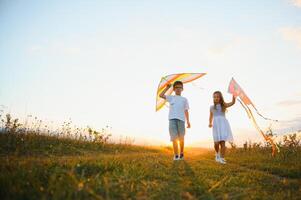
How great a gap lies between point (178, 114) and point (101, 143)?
5873 mm

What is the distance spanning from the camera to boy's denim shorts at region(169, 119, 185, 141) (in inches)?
359

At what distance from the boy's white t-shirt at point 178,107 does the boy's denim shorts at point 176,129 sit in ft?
0.46

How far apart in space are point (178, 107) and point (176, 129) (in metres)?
0.72

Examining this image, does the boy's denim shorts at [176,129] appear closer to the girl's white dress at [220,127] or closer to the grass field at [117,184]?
the girl's white dress at [220,127]

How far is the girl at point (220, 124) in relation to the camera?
30.5ft

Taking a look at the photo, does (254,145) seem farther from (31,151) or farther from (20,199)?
(20,199)

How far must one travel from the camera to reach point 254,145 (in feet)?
43.3

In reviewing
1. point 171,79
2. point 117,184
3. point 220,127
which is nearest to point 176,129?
point 220,127

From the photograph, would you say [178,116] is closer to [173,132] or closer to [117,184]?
[173,132]

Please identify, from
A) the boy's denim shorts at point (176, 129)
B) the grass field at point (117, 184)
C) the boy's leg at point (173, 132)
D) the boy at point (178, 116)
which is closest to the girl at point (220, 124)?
the boy at point (178, 116)

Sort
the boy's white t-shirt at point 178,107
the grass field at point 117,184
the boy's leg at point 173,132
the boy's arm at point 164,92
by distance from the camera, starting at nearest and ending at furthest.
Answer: the grass field at point 117,184 → the boy's leg at point 173,132 → the boy's white t-shirt at point 178,107 → the boy's arm at point 164,92

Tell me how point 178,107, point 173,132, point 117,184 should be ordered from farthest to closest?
1. point 178,107
2. point 173,132
3. point 117,184

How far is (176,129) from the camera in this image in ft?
30.2

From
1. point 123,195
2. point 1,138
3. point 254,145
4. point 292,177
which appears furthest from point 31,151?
point 254,145
